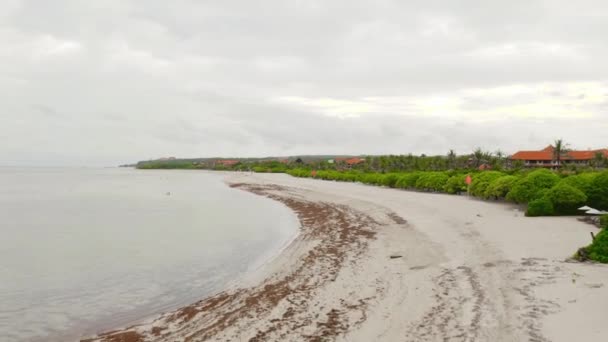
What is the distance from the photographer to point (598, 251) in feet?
41.0

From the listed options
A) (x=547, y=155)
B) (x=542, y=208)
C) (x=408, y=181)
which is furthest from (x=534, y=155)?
(x=542, y=208)

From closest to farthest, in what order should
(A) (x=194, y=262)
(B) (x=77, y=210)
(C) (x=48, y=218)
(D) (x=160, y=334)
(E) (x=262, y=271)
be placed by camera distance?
(D) (x=160, y=334) → (E) (x=262, y=271) → (A) (x=194, y=262) → (C) (x=48, y=218) → (B) (x=77, y=210)

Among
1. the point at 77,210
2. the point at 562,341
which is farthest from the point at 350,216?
the point at 77,210

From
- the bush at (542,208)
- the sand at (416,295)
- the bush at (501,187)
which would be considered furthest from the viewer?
the bush at (501,187)

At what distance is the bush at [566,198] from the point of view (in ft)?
78.0

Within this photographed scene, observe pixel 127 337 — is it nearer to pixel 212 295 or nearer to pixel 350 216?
pixel 212 295

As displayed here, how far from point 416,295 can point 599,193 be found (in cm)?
1989

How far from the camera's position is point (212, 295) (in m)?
13.1

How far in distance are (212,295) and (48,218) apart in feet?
95.0

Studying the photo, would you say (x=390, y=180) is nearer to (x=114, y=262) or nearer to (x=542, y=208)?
(x=542, y=208)

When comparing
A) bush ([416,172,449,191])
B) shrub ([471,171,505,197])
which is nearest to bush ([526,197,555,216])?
shrub ([471,171,505,197])

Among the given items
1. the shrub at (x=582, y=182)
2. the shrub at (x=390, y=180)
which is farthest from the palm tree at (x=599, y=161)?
the shrub at (x=582, y=182)

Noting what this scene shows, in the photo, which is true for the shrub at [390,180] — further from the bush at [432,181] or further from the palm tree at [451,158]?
the palm tree at [451,158]

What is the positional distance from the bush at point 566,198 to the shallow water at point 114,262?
16.0 meters
